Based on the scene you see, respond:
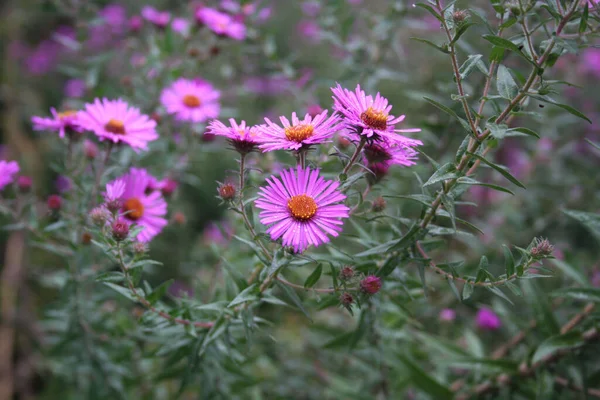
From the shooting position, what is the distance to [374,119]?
2.71 ft

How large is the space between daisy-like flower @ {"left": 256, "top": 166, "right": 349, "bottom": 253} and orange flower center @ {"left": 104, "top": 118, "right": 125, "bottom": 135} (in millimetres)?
481

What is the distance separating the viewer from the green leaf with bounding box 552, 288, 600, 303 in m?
1.13

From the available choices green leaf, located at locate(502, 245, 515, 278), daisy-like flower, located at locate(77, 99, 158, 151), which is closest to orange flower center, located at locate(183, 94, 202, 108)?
daisy-like flower, located at locate(77, 99, 158, 151)

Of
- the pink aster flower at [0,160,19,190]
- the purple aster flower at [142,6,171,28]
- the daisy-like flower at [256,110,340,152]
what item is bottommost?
the daisy-like flower at [256,110,340,152]

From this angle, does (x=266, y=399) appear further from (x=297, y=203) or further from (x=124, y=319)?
(x=297, y=203)

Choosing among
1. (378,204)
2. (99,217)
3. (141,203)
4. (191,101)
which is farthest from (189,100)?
(378,204)

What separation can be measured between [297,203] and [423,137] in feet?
2.76

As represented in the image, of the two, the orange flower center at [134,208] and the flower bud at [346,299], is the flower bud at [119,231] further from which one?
the flower bud at [346,299]

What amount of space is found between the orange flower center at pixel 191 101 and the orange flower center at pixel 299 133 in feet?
2.52

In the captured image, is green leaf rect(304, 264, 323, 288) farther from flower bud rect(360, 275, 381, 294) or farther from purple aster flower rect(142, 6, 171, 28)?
purple aster flower rect(142, 6, 171, 28)

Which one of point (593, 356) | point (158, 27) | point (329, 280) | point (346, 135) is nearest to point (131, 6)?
point (158, 27)

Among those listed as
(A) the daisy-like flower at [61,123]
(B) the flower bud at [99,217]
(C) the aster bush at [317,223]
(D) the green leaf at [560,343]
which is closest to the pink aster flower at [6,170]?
(C) the aster bush at [317,223]

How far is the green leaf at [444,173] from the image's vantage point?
808mm

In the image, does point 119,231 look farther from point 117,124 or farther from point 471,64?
point 471,64
